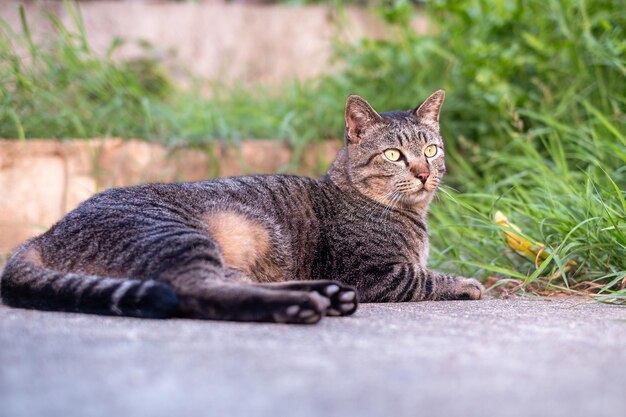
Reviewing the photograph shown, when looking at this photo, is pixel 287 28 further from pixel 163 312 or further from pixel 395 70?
pixel 163 312

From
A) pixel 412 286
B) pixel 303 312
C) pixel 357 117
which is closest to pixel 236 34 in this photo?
pixel 357 117

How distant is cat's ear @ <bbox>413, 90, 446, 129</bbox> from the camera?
3248mm

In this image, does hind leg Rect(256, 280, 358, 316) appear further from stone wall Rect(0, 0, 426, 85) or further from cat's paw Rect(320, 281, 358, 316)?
stone wall Rect(0, 0, 426, 85)

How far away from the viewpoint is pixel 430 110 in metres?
3.30

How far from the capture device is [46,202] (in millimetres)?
4418

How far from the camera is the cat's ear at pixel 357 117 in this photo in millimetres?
3148

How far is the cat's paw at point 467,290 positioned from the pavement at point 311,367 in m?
0.72

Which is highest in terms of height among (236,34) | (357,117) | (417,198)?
(236,34)

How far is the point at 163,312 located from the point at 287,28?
17.7ft

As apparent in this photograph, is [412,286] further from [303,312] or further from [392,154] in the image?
[303,312]

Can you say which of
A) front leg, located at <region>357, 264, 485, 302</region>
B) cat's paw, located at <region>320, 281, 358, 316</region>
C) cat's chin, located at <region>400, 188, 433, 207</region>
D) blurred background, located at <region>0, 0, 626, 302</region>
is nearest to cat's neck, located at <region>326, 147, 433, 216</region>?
cat's chin, located at <region>400, 188, 433, 207</region>

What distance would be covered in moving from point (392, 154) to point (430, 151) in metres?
0.19

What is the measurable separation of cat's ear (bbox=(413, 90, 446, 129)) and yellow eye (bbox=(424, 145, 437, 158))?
167 millimetres

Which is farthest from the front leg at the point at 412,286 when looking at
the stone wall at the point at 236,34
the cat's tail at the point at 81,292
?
the stone wall at the point at 236,34
